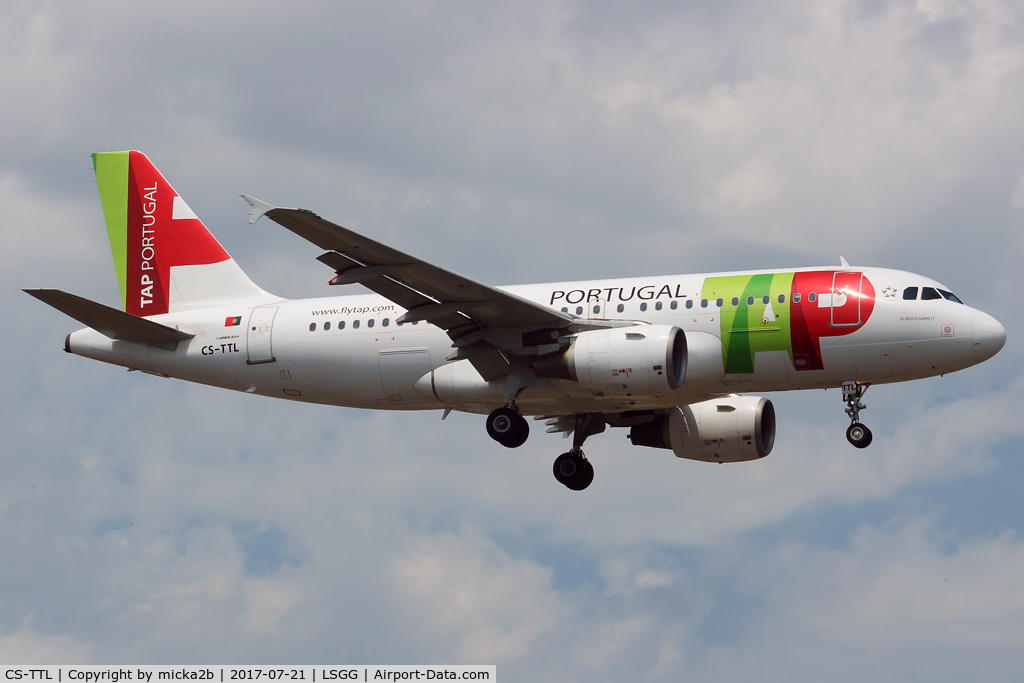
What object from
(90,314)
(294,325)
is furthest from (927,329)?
(90,314)

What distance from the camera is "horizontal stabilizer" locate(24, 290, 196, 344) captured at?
1393 inches

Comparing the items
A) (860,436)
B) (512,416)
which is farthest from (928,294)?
(512,416)

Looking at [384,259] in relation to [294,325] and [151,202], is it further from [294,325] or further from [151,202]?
[151,202]

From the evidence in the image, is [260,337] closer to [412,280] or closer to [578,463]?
[412,280]

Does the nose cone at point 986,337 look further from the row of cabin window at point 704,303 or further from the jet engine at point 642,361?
the jet engine at point 642,361

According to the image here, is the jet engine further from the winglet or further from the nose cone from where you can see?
the winglet

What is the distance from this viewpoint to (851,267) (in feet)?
113

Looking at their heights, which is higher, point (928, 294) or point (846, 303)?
point (928, 294)

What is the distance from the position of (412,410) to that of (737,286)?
32.1 feet

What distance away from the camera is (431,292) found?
109 ft

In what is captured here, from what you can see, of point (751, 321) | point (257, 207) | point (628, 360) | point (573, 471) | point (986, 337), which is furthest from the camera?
point (573, 471)

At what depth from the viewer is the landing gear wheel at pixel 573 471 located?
39.6 metres

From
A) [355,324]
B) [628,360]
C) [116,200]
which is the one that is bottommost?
[628,360]

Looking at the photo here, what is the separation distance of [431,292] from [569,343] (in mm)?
3766
